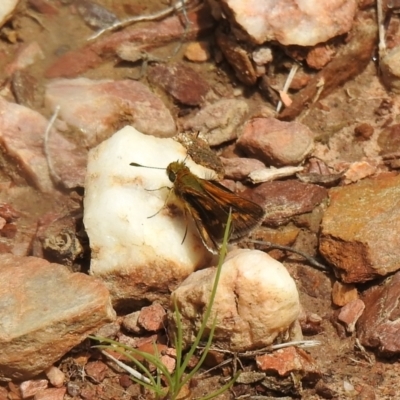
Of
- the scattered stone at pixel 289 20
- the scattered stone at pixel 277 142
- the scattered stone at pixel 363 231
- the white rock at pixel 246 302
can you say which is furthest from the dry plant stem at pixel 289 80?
the white rock at pixel 246 302

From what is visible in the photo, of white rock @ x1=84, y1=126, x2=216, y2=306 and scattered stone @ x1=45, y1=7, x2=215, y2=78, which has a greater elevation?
scattered stone @ x1=45, y1=7, x2=215, y2=78

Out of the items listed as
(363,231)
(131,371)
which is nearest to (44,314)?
(131,371)

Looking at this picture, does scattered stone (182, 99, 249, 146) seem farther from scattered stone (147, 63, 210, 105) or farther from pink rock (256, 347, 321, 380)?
pink rock (256, 347, 321, 380)

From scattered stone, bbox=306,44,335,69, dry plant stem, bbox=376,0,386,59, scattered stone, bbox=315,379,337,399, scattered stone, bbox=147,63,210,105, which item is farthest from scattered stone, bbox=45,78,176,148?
scattered stone, bbox=315,379,337,399

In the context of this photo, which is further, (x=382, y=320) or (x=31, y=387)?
(x=382, y=320)

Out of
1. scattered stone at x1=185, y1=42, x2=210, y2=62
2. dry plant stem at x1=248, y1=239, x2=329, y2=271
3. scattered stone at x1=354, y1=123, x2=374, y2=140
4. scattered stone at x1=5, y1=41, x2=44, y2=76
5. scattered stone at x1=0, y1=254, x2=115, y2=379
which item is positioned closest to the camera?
scattered stone at x1=0, y1=254, x2=115, y2=379

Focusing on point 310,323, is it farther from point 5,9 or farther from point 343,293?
point 5,9
